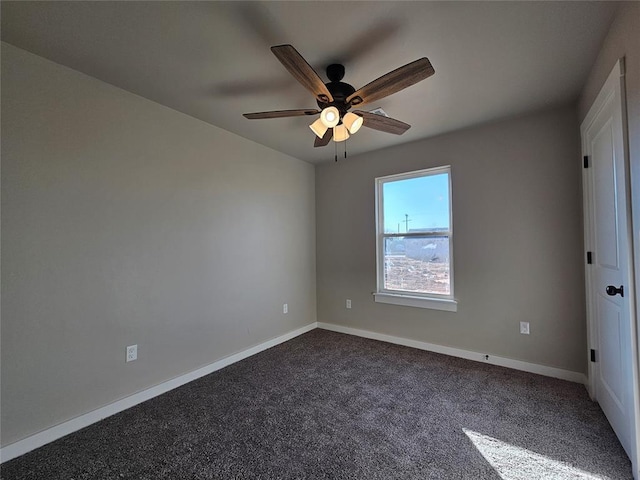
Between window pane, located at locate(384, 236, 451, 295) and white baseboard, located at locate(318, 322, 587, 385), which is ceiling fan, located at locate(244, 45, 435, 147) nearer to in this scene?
window pane, located at locate(384, 236, 451, 295)

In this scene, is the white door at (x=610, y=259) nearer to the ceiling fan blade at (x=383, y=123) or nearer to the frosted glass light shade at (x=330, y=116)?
the ceiling fan blade at (x=383, y=123)

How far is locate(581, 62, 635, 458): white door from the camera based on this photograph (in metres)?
1.54

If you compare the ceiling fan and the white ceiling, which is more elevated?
the white ceiling

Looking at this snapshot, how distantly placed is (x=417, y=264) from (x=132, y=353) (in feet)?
9.87

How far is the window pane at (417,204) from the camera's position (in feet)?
10.7

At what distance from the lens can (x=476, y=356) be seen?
2.97 metres

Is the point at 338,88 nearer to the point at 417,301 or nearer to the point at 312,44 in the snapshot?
the point at 312,44

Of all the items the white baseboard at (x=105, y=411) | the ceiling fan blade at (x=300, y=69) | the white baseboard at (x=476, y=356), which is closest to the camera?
the ceiling fan blade at (x=300, y=69)

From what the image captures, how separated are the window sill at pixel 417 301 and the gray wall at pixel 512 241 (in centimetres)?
7

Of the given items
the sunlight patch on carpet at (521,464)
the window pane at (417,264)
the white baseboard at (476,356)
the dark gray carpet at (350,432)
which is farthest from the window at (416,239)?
the sunlight patch on carpet at (521,464)

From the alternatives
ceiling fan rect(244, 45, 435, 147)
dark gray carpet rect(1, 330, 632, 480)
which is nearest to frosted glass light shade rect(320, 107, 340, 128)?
ceiling fan rect(244, 45, 435, 147)

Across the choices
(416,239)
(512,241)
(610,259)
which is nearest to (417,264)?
(416,239)

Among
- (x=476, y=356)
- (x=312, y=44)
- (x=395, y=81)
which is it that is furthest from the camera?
(x=476, y=356)

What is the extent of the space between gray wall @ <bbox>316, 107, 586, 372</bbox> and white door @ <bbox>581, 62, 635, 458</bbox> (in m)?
0.29
